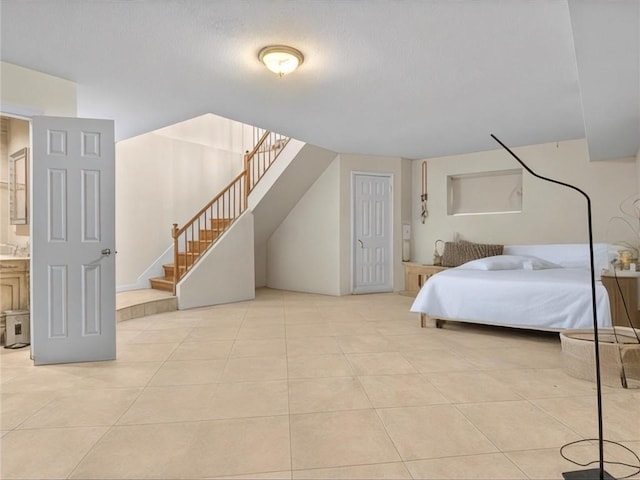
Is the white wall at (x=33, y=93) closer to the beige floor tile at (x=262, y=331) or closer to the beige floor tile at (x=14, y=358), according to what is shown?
the beige floor tile at (x=14, y=358)

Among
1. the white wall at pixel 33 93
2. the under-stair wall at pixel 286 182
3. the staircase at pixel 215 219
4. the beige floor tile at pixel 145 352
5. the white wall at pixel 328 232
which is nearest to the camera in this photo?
the white wall at pixel 33 93

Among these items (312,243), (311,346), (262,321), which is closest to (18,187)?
(262,321)

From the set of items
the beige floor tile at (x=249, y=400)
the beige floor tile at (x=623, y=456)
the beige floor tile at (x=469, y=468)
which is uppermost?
the beige floor tile at (x=249, y=400)

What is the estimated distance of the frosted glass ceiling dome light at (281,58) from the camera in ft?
9.07

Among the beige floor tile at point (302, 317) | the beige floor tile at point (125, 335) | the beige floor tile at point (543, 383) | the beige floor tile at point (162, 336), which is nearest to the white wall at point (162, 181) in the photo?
the beige floor tile at point (125, 335)

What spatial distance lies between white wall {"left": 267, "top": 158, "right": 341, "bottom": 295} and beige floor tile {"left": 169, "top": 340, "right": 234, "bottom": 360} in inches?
122

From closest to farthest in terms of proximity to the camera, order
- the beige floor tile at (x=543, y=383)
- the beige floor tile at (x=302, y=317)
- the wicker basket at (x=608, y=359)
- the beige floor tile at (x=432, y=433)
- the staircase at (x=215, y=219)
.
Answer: the beige floor tile at (x=432, y=433), the beige floor tile at (x=543, y=383), the wicker basket at (x=608, y=359), the beige floor tile at (x=302, y=317), the staircase at (x=215, y=219)

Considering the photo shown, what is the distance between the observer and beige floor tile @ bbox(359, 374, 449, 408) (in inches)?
91.0

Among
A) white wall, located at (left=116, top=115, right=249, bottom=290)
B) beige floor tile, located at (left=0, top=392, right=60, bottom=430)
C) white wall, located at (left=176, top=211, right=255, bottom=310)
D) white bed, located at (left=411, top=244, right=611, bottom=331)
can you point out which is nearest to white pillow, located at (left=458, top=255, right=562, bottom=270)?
white bed, located at (left=411, top=244, right=611, bottom=331)

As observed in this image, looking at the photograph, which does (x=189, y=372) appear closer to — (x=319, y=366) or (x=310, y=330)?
(x=319, y=366)

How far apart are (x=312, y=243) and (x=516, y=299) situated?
3822mm

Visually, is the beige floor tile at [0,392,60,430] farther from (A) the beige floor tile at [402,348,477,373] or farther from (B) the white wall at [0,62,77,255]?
(A) the beige floor tile at [402,348,477,373]

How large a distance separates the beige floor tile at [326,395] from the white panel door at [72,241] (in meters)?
1.77

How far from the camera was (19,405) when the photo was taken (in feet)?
7.53
